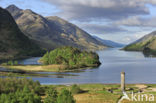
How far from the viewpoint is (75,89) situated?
313 ft

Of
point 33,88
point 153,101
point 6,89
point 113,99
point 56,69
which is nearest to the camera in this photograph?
point 153,101

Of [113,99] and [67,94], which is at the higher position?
[67,94]

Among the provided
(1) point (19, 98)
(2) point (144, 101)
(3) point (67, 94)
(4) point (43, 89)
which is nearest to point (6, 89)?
(4) point (43, 89)

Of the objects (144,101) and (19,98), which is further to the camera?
(144,101)

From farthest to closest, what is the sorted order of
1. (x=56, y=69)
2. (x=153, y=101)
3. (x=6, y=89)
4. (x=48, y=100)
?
(x=56, y=69) → (x=6, y=89) → (x=153, y=101) → (x=48, y=100)

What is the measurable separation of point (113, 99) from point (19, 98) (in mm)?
33494

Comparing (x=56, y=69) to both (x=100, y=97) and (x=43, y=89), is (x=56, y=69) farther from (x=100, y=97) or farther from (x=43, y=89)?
(x=100, y=97)

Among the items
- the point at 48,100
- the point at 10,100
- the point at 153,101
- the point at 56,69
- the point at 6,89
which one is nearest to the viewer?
the point at 10,100

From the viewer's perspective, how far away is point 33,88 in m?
98.0

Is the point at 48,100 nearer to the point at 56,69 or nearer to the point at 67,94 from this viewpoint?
the point at 67,94

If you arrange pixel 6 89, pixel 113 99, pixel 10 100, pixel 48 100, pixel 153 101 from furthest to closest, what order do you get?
1. pixel 6 89
2. pixel 113 99
3. pixel 153 101
4. pixel 48 100
5. pixel 10 100

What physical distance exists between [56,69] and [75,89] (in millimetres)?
105370

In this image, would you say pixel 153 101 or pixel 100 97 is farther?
pixel 100 97

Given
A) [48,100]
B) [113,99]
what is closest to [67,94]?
[48,100]
